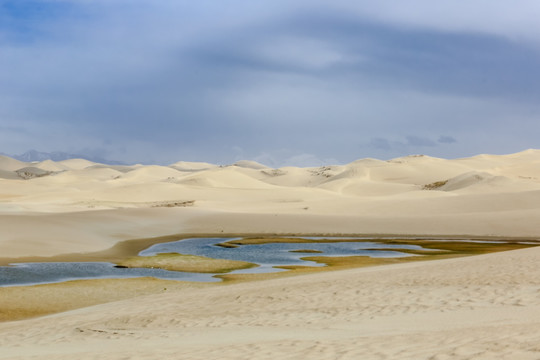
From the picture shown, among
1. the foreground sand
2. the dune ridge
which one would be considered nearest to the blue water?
the dune ridge

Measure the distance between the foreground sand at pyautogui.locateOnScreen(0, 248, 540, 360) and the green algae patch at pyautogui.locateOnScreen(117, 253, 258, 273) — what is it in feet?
31.5

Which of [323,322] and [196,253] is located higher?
[196,253]

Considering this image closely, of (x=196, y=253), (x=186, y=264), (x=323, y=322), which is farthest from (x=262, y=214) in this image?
(x=323, y=322)

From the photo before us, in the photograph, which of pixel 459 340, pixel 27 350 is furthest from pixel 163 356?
pixel 459 340

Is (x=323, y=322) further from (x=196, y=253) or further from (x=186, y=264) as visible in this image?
(x=196, y=253)

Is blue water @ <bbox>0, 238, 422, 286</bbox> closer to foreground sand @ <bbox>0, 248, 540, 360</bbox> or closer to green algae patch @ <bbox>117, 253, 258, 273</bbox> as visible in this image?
green algae patch @ <bbox>117, 253, 258, 273</bbox>

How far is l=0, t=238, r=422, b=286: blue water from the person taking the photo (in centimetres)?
2625

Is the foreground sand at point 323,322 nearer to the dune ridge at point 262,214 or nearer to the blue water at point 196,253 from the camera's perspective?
the blue water at point 196,253

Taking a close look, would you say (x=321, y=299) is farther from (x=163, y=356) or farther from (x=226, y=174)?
(x=226, y=174)

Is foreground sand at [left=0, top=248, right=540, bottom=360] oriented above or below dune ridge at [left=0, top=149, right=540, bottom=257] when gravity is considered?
below

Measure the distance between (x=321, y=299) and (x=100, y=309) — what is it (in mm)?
6592

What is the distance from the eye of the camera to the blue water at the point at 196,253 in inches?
1033

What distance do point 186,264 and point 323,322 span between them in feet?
61.0

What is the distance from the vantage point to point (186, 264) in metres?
30.6
